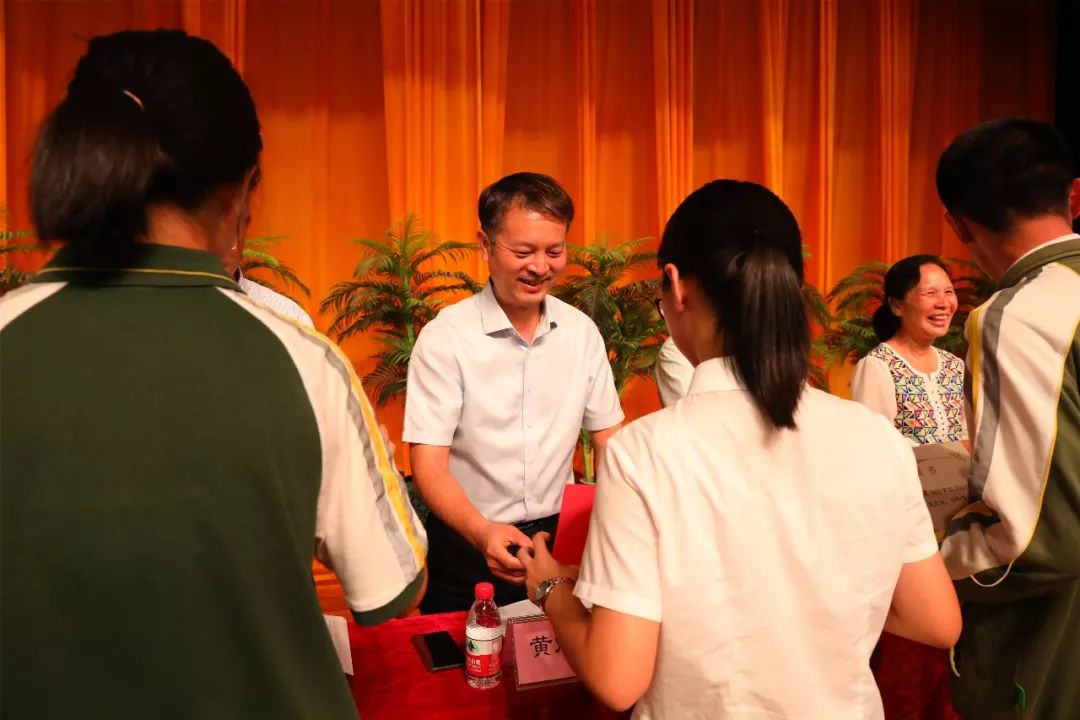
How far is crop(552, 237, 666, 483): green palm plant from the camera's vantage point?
421 centimetres

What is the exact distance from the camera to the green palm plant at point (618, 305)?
13.8 ft

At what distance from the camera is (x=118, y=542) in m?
0.73

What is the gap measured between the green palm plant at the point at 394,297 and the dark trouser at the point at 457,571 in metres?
1.89

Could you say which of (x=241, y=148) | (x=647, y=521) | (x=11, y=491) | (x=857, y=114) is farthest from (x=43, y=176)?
(x=857, y=114)

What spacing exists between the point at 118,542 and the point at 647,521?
0.56m

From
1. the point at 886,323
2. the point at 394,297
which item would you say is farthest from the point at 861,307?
the point at 394,297

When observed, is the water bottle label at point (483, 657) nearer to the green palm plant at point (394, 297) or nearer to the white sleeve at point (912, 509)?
the white sleeve at point (912, 509)

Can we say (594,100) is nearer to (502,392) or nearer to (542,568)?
(502,392)

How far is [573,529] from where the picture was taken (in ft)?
4.07

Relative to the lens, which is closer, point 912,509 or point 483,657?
point 912,509

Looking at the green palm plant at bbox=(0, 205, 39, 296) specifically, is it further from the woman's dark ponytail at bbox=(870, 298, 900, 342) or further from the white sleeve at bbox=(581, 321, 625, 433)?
the woman's dark ponytail at bbox=(870, 298, 900, 342)

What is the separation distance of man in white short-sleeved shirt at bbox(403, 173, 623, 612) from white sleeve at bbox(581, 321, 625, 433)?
0.04 meters

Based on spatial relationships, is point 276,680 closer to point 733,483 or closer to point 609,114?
point 733,483

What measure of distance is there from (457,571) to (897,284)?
2.29m
